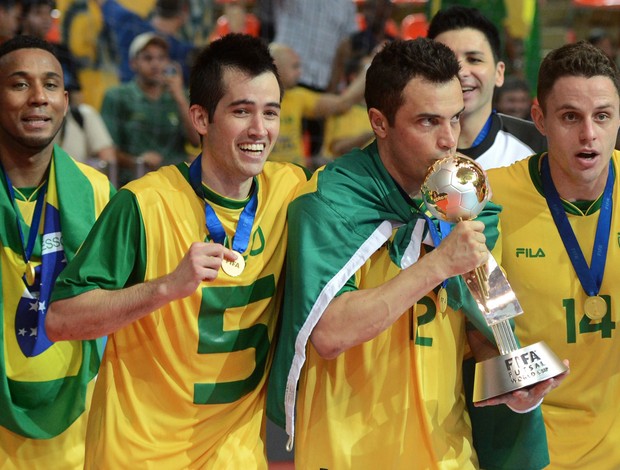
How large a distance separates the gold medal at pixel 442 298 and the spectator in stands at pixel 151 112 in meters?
4.60

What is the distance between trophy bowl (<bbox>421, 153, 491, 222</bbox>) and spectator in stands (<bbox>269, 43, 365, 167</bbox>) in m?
4.83

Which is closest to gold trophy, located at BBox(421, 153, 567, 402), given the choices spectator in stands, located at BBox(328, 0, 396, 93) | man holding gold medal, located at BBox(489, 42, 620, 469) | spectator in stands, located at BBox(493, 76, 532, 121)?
man holding gold medal, located at BBox(489, 42, 620, 469)

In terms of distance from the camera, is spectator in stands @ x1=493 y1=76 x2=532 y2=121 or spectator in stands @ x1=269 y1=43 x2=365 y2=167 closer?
spectator in stands @ x1=493 y1=76 x2=532 y2=121

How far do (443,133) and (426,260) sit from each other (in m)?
0.46

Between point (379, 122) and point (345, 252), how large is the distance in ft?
1.55

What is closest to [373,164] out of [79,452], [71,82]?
[79,452]

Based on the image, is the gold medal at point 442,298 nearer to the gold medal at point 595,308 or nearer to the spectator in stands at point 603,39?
the gold medal at point 595,308

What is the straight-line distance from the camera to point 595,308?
346cm

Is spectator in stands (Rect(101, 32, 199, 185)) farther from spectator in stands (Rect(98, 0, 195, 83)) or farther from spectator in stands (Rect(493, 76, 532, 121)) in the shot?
spectator in stands (Rect(493, 76, 532, 121))

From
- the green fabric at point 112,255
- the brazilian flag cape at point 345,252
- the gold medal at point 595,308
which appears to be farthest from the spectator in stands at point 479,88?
the green fabric at point 112,255

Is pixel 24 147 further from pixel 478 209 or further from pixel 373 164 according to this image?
pixel 478 209

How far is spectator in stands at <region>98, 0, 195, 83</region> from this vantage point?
26.2 ft

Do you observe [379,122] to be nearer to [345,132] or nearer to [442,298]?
[442,298]

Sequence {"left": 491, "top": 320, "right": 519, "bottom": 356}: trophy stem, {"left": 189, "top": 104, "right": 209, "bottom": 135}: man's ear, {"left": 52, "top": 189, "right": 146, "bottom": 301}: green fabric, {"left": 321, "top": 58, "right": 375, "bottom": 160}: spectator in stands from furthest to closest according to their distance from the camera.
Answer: {"left": 321, "top": 58, "right": 375, "bottom": 160}: spectator in stands < {"left": 189, "top": 104, "right": 209, "bottom": 135}: man's ear < {"left": 52, "top": 189, "right": 146, "bottom": 301}: green fabric < {"left": 491, "top": 320, "right": 519, "bottom": 356}: trophy stem
